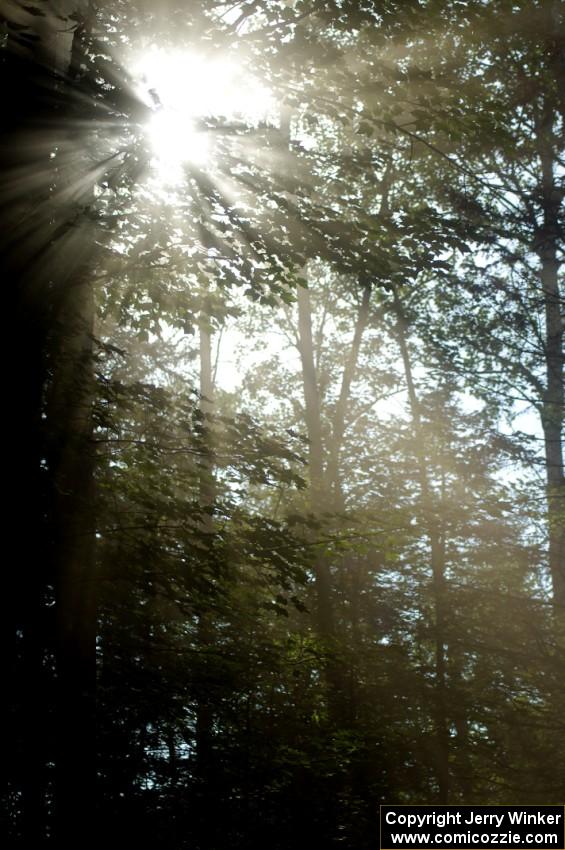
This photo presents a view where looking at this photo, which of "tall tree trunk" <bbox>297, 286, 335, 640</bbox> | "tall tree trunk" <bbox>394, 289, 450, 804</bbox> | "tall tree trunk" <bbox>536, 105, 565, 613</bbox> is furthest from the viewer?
"tall tree trunk" <bbox>536, 105, 565, 613</bbox>

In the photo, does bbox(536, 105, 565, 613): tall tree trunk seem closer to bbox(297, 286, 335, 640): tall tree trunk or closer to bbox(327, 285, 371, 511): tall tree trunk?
bbox(327, 285, 371, 511): tall tree trunk

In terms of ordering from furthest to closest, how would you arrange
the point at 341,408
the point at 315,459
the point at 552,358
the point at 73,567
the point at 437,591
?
the point at 341,408
the point at 315,459
the point at 552,358
the point at 437,591
the point at 73,567

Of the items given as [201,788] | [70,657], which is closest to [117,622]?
[70,657]

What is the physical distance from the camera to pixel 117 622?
6762 mm

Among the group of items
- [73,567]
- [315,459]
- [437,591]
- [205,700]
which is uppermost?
[315,459]

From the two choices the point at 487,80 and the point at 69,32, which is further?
the point at 487,80

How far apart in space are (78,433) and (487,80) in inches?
409

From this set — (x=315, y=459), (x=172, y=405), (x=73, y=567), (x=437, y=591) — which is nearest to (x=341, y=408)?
(x=315, y=459)

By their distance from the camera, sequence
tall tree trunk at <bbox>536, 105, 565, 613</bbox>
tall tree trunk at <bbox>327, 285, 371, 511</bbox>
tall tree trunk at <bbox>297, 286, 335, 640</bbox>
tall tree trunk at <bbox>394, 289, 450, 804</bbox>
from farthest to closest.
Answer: tall tree trunk at <bbox>327, 285, 371, 511</bbox> < tall tree trunk at <bbox>536, 105, 565, 613</bbox> < tall tree trunk at <bbox>297, 286, 335, 640</bbox> < tall tree trunk at <bbox>394, 289, 450, 804</bbox>

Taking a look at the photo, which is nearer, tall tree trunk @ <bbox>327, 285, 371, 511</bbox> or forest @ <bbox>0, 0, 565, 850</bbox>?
forest @ <bbox>0, 0, 565, 850</bbox>

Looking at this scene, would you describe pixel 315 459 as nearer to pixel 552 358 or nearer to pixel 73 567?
pixel 552 358

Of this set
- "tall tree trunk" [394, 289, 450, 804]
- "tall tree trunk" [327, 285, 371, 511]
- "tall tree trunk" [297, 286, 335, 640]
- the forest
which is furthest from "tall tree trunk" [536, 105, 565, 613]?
the forest

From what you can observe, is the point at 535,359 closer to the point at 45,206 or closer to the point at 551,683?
the point at 551,683

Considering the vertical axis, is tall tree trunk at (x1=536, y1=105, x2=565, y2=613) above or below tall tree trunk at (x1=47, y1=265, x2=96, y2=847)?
above
